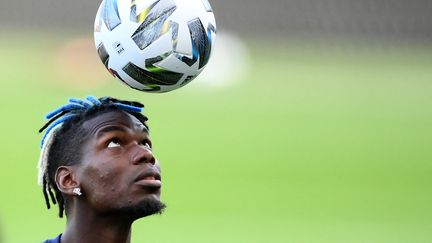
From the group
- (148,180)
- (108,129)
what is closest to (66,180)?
(108,129)

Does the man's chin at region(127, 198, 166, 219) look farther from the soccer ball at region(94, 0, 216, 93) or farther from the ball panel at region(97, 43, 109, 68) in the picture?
the ball panel at region(97, 43, 109, 68)

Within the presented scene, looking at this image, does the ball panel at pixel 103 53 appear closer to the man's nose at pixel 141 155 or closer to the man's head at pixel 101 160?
the man's head at pixel 101 160

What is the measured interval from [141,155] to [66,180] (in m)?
0.41

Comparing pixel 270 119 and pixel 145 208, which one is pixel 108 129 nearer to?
pixel 145 208

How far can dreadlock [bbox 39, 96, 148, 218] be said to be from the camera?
5176 millimetres

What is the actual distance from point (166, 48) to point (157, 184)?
0.68 metres

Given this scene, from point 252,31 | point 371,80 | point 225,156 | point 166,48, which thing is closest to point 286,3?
point 252,31

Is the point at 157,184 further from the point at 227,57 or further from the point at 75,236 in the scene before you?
the point at 227,57

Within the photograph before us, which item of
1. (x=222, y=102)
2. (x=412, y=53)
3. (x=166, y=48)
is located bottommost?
(x=166, y=48)

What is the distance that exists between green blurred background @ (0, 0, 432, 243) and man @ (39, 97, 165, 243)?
5107mm

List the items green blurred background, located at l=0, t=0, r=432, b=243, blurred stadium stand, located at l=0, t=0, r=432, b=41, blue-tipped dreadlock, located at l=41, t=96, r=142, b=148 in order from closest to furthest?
blue-tipped dreadlock, located at l=41, t=96, r=142, b=148
green blurred background, located at l=0, t=0, r=432, b=243
blurred stadium stand, located at l=0, t=0, r=432, b=41

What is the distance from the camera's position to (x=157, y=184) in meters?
4.97

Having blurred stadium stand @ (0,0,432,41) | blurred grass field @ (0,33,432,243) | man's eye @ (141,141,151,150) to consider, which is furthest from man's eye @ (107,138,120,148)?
blurred stadium stand @ (0,0,432,41)

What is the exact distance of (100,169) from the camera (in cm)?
498
